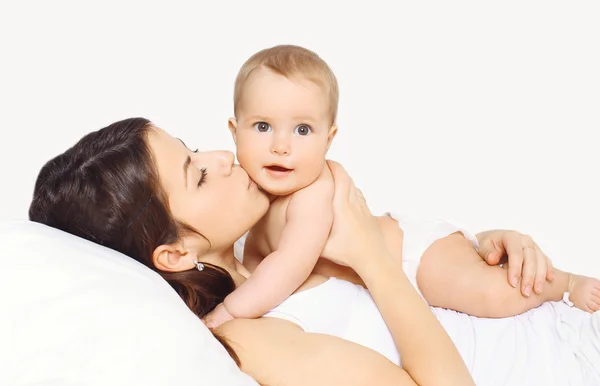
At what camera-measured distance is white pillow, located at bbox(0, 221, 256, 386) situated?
139cm

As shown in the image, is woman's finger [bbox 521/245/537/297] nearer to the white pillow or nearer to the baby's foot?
the baby's foot

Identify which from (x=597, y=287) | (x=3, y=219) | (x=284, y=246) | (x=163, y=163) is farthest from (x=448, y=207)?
(x=3, y=219)

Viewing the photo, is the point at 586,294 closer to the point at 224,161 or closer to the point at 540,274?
the point at 540,274

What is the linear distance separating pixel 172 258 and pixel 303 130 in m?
0.52

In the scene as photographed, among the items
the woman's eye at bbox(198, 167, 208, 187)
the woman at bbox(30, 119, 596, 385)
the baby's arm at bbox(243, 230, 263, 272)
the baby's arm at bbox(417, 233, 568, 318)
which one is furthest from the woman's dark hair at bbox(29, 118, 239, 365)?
the baby's arm at bbox(417, 233, 568, 318)

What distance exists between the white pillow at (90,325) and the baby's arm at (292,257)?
0.95 feet

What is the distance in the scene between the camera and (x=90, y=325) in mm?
1450

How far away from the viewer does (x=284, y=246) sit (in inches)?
77.7

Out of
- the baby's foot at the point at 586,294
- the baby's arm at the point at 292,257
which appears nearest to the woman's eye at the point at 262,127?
the baby's arm at the point at 292,257

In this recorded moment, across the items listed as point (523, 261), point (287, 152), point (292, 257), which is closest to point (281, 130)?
point (287, 152)

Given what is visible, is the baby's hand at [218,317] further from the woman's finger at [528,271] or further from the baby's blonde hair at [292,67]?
the woman's finger at [528,271]

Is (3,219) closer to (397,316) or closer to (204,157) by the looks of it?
(204,157)

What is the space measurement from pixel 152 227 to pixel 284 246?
14.8 inches

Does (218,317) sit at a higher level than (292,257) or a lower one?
lower
